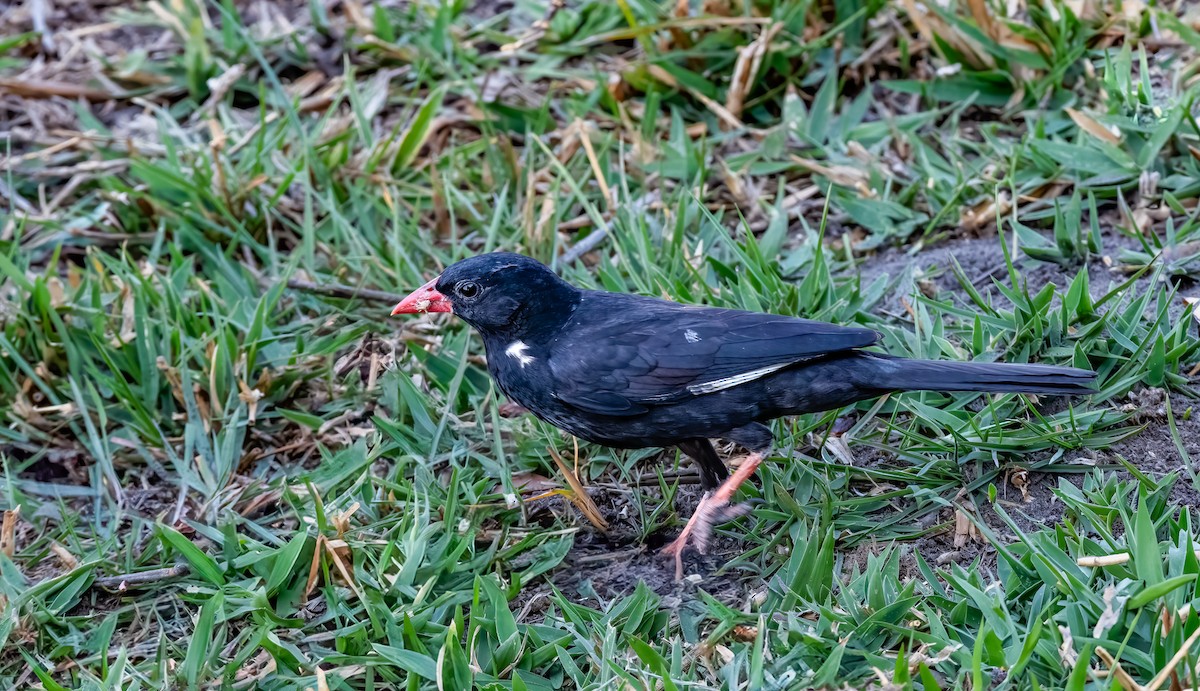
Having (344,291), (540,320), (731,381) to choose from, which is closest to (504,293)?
(540,320)

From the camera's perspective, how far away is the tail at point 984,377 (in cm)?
356

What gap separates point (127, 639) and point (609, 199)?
8.67 ft

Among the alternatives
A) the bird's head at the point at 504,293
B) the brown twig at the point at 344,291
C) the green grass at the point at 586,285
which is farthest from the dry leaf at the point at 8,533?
the bird's head at the point at 504,293

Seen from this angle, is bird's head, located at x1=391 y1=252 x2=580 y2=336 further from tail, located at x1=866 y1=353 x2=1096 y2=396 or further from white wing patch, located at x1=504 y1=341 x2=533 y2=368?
tail, located at x1=866 y1=353 x2=1096 y2=396

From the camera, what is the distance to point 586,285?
196 inches

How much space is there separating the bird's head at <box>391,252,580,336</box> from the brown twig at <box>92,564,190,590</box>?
1.23 metres

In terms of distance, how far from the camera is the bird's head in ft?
13.4

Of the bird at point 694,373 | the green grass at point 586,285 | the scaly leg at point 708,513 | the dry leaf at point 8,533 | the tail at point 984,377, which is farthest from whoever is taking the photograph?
the dry leaf at point 8,533

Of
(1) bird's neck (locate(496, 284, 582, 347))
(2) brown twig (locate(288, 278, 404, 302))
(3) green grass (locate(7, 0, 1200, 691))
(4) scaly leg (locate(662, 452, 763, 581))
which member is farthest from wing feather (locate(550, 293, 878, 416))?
(2) brown twig (locate(288, 278, 404, 302))

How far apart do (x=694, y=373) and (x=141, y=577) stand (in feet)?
6.13

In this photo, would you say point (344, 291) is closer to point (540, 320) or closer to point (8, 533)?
point (540, 320)

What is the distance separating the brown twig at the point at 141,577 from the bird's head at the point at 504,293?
48.2 inches

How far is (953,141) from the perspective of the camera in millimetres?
5465

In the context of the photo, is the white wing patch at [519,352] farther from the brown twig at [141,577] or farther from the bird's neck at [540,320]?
the brown twig at [141,577]
